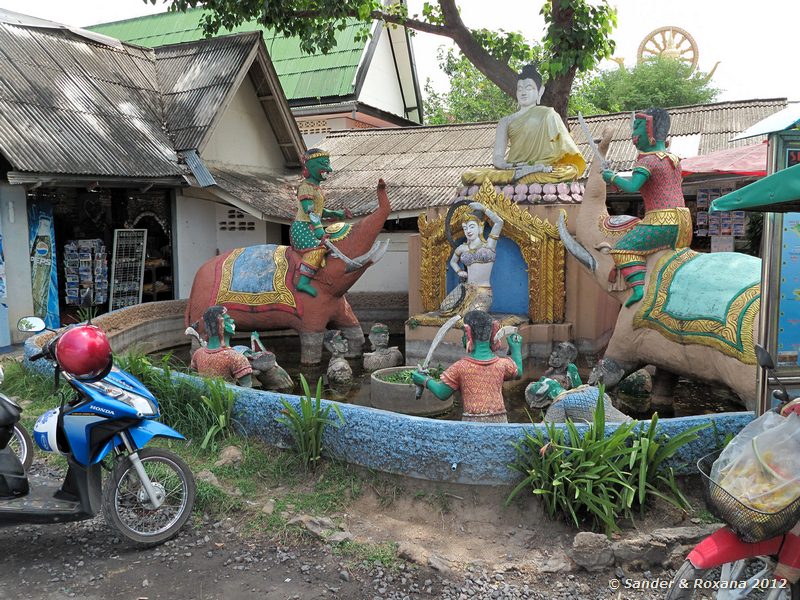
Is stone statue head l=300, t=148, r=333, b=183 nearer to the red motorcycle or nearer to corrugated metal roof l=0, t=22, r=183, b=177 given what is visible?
corrugated metal roof l=0, t=22, r=183, b=177

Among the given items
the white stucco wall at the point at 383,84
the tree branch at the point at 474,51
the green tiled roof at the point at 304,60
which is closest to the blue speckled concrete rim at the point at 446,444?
the tree branch at the point at 474,51

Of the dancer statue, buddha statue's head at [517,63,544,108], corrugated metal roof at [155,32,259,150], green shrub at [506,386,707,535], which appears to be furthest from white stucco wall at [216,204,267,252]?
green shrub at [506,386,707,535]

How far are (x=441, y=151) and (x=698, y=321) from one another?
927cm

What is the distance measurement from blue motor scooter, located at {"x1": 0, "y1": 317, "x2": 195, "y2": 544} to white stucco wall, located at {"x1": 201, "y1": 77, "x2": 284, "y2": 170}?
375 inches

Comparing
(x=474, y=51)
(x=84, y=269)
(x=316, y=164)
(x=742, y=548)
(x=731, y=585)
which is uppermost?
(x=474, y=51)

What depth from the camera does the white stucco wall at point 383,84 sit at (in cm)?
1959

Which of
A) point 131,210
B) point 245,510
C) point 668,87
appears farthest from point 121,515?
point 668,87

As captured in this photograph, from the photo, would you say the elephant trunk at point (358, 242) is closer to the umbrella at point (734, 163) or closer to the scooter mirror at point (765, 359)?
the umbrella at point (734, 163)

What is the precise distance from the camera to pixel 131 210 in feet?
37.6

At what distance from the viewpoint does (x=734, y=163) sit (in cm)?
877

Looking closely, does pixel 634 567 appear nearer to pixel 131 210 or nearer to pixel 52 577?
pixel 52 577

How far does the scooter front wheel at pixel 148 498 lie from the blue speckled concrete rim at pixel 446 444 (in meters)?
1.03

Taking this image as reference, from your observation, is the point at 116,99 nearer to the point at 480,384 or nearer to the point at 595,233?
the point at 595,233

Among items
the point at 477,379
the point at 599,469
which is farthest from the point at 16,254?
the point at 599,469
